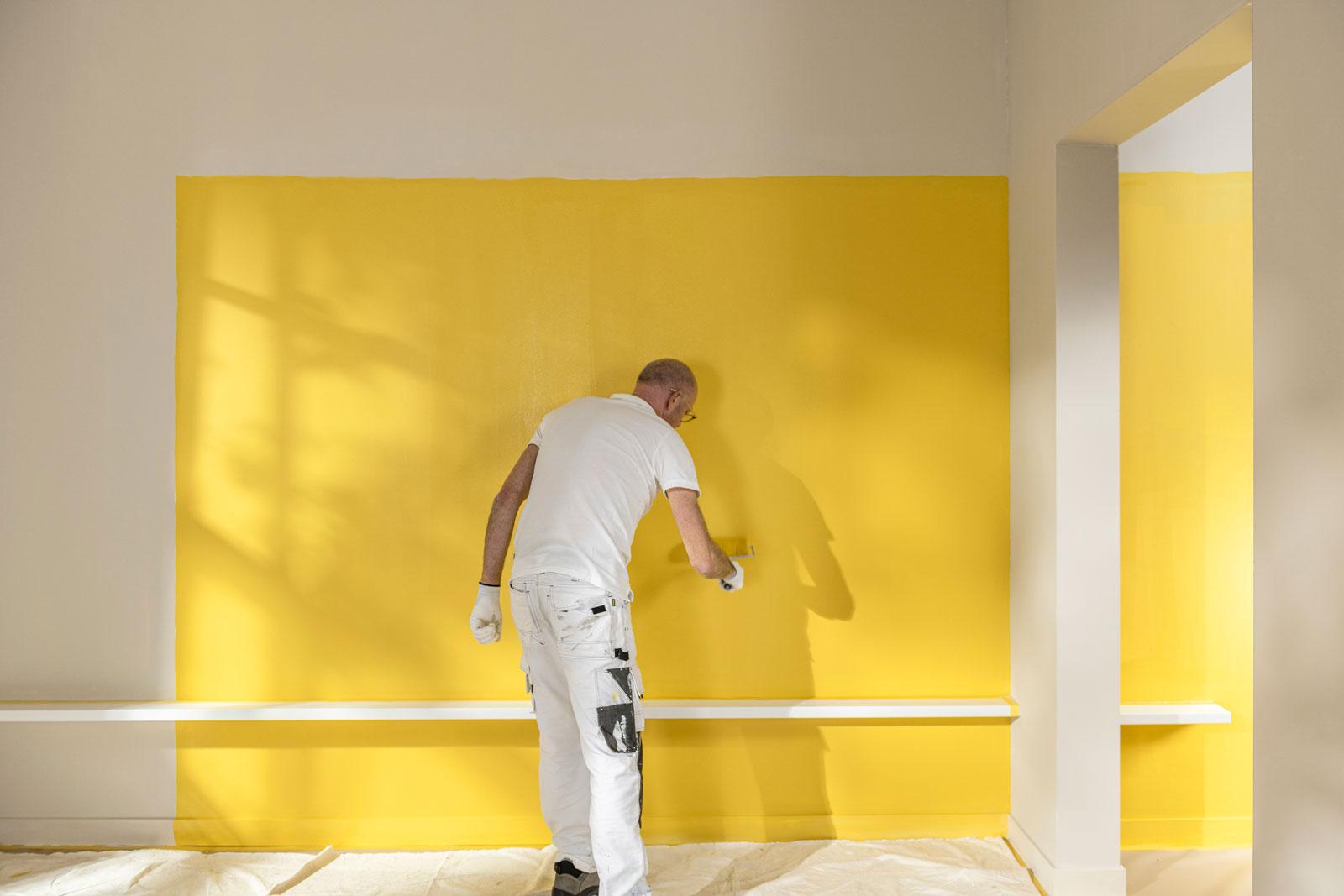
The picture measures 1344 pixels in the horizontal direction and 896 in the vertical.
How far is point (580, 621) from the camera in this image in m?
2.51

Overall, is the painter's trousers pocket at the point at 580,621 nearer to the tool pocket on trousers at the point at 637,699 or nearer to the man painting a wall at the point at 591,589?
the man painting a wall at the point at 591,589

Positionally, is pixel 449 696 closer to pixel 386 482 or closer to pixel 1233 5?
pixel 386 482

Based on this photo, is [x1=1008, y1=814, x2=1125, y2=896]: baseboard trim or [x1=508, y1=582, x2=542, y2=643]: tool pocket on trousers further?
[x1=1008, y1=814, x2=1125, y2=896]: baseboard trim

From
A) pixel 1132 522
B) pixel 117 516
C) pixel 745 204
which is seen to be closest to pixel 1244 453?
pixel 1132 522

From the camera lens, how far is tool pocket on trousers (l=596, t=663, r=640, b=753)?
2.49m

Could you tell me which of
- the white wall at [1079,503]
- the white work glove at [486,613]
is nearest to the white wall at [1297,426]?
the white wall at [1079,503]

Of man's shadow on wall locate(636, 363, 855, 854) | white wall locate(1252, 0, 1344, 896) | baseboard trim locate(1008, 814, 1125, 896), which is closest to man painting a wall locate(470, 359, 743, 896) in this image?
man's shadow on wall locate(636, 363, 855, 854)

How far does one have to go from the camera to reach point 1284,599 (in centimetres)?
160

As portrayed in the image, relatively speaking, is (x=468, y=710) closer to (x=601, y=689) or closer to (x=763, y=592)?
(x=601, y=689)

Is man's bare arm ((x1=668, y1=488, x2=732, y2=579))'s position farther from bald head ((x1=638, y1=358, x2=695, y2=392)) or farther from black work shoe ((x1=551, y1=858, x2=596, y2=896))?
black work shoe ((x1=551, y1=858, x2=596, y2=896))

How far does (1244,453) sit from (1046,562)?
2.98 ft

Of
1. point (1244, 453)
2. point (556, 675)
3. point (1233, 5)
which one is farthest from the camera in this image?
point (1244, 453)

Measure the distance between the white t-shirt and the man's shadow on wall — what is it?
488 millimetres

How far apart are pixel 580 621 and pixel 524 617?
191 mm
